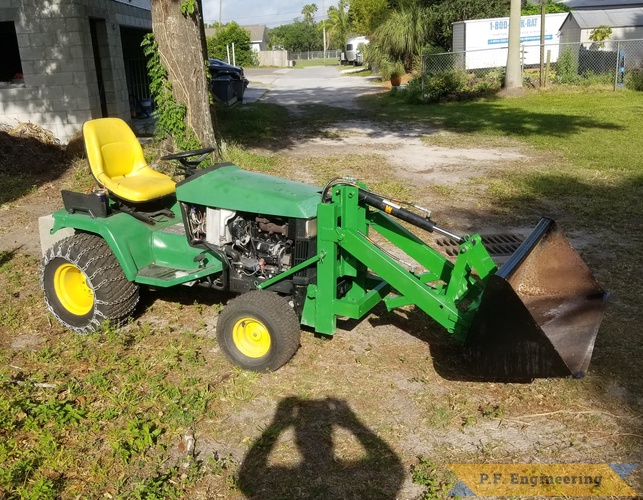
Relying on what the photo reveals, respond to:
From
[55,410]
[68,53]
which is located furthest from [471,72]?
[55,410]

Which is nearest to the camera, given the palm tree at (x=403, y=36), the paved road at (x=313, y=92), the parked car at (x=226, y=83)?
the parked car at (x=226, y=83)

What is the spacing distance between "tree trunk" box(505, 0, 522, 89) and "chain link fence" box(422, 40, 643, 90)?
942 millimetres

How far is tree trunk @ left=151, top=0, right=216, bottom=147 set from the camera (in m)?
8.64

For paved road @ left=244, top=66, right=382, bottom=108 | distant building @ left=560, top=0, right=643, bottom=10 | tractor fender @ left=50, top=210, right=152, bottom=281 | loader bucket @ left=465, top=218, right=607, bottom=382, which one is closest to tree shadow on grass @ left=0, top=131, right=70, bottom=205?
tractor fender @ left=50, top=210, right=152, bottom=281

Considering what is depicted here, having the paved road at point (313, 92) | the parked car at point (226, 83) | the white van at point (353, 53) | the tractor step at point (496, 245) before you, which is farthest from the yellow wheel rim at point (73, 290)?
the white van at point (353, 53)

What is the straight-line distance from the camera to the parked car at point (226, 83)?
63.6 ft

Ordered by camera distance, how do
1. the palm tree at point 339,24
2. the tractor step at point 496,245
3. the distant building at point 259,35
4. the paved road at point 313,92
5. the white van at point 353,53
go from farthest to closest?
the distant building at point 259,35 → the palm tree at point 339,24 → the white van at point 353,53 → the paved road at point 313,92 → the tractor step at point 496,245

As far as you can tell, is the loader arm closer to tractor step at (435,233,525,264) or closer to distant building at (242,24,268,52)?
tractor step at (435,233,525,264)

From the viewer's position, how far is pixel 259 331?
414 centimetres

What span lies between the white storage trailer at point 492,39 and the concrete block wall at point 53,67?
17.5 m

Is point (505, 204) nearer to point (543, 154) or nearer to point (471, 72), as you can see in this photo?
point (543, 154)

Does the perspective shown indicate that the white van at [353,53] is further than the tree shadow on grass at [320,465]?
Yes

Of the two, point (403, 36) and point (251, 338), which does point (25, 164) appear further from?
point (403, 36)

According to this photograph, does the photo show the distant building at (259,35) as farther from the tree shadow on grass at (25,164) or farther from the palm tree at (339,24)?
the tree shadow on grass at (25,164)
